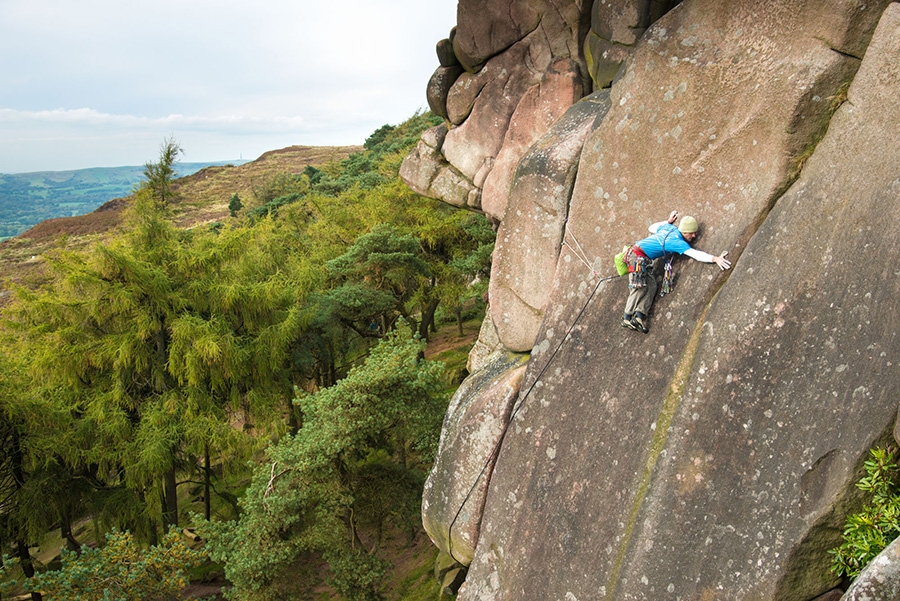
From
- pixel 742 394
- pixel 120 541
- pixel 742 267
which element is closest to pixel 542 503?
pixel 742 394

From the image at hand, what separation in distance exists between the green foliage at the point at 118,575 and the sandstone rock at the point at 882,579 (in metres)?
10.4

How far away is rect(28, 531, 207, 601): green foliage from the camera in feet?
32.3

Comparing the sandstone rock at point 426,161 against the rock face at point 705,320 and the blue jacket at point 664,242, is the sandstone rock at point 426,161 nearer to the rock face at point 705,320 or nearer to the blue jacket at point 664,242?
the rock face at point 705,320

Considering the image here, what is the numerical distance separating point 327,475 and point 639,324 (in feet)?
25.7

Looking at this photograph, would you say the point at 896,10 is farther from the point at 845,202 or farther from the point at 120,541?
the point at 120,541

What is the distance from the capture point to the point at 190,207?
284ft

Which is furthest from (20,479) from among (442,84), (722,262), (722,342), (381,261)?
(722,262)

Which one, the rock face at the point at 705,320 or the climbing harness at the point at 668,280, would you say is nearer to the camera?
the rock face at the point at 705,320

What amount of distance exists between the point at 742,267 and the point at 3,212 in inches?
9619

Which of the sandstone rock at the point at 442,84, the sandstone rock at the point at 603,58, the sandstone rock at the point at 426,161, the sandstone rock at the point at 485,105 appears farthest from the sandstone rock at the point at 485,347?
the sandstone rock at the point at 442,84

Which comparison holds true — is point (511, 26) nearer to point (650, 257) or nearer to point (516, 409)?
point (650, 257)

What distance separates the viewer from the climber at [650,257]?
732 centimetres

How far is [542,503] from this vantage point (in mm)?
8297

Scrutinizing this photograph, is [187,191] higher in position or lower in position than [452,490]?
higher
